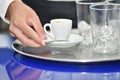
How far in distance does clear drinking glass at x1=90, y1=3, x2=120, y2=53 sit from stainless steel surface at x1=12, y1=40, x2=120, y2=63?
26mm

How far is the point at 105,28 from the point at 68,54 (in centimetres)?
11

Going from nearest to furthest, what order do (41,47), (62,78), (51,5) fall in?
(62,78) → (41,47) → (51,5)

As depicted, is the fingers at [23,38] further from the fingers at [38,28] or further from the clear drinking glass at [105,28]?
the clear drinking glass at [105,28]

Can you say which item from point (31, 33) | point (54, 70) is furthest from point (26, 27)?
point (54, 70)

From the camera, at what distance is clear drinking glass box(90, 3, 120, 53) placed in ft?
2.32

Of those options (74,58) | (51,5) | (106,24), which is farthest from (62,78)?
(51,5)

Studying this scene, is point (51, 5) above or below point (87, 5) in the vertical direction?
below

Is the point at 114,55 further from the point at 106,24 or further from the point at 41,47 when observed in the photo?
the point at 41,47

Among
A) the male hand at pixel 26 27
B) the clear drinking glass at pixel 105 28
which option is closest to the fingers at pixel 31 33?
the male hand at pixel 26 27

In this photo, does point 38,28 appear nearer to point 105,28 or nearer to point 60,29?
point 60,29

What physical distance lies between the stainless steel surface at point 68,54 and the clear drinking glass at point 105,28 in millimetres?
26

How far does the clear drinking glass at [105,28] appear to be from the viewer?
0.71 m

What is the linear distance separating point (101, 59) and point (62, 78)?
0.10m

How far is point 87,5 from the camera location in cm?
80
